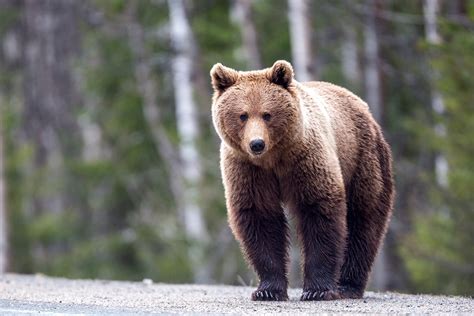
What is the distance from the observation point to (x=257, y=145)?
31.2 feet

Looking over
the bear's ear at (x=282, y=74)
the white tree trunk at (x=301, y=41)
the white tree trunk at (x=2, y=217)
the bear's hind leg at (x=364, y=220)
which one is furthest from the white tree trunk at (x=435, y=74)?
the bear's ear at (x=282, y=74)

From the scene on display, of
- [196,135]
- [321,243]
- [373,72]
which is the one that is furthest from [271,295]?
[196,135]

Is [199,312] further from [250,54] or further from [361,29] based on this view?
[361,29]

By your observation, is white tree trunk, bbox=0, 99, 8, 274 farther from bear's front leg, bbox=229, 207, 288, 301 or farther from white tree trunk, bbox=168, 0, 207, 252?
bear's front leg, bbox=229, 207, 288, 301

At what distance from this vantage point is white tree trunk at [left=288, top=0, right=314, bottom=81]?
19.0 meters

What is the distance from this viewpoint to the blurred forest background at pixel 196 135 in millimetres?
19516

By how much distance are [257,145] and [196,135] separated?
1535 centimetres

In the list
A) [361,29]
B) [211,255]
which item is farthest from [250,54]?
[211,255]

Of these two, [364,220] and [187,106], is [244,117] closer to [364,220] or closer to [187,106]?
[364,220]

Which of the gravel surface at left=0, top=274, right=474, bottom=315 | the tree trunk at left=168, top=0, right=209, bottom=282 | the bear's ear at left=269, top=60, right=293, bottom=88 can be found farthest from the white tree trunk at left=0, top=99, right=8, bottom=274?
the bear's ear at left=269, top=60, right=293, bottom=88

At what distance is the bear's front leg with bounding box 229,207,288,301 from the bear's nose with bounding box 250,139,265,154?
67 cm

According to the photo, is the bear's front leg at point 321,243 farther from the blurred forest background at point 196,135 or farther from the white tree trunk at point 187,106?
the white tree trunk at point 187,106

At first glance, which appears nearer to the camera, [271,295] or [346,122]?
[271,295]

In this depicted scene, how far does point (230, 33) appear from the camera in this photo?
2622 centimetres
